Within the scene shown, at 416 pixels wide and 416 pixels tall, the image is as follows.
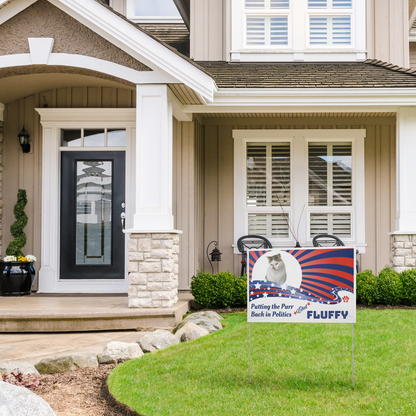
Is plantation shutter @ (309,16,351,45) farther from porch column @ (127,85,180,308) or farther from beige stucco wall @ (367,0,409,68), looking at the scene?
porch column @ (127,85,180,308)

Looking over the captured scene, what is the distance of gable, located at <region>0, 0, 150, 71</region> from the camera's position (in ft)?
21.0

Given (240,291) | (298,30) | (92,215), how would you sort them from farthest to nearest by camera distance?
(298,30) < (92,215) < (240,291)

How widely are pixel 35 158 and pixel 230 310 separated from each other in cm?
389

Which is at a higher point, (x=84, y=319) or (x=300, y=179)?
(x=300, y=179)

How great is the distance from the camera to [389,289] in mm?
7031

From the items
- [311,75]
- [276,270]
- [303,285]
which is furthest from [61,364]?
[311,75]

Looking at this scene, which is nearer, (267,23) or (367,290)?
(367,290)

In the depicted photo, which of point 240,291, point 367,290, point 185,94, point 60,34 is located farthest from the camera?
point 240,291

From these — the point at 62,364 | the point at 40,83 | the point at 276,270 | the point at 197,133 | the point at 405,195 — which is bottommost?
the point at 62,364

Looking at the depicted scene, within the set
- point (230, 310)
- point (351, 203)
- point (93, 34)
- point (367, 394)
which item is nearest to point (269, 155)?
point (351, 203)

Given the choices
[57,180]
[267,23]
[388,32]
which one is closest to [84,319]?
[57,180]

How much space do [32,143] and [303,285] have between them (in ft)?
19.3

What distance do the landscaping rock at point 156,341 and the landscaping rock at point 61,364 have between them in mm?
666

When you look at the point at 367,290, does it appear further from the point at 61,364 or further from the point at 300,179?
the point at 61,364
